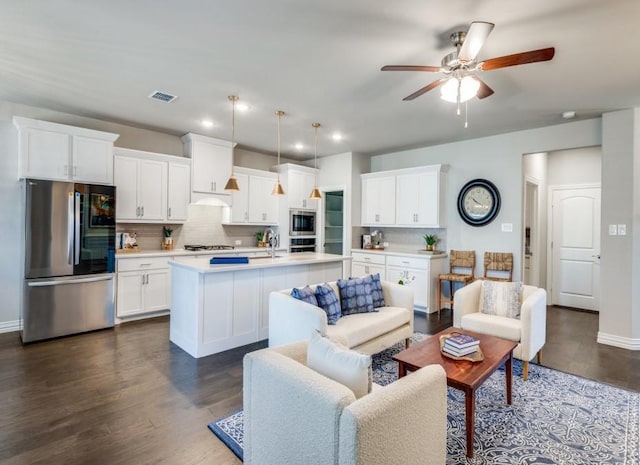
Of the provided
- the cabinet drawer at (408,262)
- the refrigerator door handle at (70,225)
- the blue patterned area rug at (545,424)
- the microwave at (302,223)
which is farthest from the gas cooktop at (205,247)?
the blue patterned area rug at (545,424)

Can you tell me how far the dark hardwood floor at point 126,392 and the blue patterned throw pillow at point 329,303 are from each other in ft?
3.25

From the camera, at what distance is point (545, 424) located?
231 cm

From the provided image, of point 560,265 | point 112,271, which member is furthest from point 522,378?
point 112,271

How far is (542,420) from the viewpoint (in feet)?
7.72

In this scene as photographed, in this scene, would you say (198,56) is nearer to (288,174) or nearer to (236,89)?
(236,89)

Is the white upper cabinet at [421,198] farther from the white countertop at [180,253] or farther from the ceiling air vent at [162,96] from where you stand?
the ceiling air vent at [162,96]

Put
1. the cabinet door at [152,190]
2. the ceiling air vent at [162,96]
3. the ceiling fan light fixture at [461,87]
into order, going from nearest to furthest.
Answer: the ceiling fan light fixture at [461,87] → the ceiling air vent at [162,96] → the cabinet door at [152,190]

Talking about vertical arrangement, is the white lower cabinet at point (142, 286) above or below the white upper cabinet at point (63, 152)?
below

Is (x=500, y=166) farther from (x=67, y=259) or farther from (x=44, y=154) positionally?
(x=44, y=154)

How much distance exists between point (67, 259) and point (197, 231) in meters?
2.02

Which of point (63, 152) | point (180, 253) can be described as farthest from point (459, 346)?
point (63, 152)

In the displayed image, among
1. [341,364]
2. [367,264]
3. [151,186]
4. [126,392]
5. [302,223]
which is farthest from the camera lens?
[302,223]

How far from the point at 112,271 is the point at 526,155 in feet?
20.4

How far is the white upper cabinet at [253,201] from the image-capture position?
5883mm
